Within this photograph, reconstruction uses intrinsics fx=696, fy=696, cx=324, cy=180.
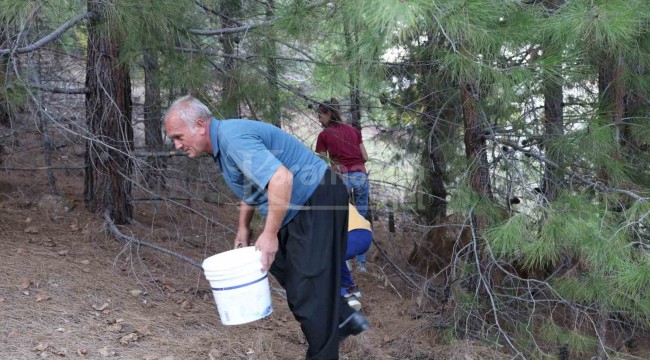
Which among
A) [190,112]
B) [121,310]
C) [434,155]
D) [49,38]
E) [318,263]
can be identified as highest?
[49,38]

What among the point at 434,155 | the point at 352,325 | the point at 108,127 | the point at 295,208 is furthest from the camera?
the point at 434,155

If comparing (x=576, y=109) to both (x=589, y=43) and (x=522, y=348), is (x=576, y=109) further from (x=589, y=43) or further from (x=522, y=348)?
(x=522, y=348)

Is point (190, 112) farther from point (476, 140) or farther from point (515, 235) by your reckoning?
point (476, 140)

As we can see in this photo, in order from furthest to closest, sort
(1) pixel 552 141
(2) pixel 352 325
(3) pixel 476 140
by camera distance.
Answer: (3) pixel 476 140, (1) pixel 552 141, (2) pixel 352 325

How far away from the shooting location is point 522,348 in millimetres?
4914

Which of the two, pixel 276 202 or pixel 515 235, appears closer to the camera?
pixel 276 202

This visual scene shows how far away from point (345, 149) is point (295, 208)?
3324 mm

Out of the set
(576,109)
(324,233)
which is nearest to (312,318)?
(324,233)

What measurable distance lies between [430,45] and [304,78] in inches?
83.3

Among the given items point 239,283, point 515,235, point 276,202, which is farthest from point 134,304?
point 515,235

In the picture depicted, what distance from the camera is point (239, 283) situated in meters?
3.43

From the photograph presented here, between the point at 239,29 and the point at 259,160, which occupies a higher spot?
the point at 239,29

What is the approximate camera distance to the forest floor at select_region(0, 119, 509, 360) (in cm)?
448

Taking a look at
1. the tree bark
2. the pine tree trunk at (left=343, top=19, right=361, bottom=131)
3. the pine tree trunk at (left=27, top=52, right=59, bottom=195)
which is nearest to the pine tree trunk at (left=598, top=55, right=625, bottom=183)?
the tree bark
